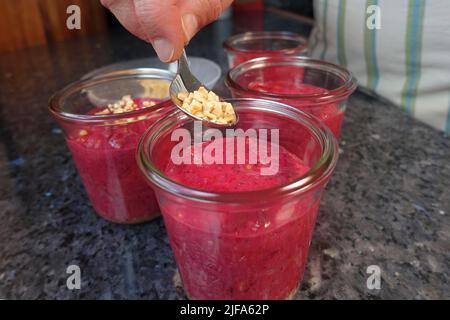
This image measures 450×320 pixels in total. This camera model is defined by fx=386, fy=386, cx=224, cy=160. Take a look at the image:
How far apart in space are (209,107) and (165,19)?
0.41ft

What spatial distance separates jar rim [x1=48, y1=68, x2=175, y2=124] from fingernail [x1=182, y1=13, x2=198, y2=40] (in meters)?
0.11

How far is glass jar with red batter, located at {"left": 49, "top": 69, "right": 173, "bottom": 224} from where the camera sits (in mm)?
541

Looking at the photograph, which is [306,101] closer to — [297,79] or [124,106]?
[297,79]

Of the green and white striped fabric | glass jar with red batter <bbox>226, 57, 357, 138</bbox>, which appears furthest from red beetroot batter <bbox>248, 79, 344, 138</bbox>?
the green and white striped fabric

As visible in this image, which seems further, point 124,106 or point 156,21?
point 124,106

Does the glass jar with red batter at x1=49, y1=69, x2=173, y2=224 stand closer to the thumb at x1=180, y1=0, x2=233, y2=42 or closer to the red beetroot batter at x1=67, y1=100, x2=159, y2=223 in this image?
the red beetroot batter at x1=67, y1=100, x2=159, y2=223

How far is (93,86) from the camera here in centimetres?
67

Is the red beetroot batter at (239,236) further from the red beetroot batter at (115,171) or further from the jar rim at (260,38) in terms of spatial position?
the jar rim at (260,38)

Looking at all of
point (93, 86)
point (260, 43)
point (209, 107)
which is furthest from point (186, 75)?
point (260, 43)

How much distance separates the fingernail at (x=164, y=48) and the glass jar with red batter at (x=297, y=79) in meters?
0.16

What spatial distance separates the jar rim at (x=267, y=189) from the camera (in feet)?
1.20

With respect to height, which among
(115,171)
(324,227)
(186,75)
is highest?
(186,75)

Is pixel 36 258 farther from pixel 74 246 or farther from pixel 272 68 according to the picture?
pixel 272 68

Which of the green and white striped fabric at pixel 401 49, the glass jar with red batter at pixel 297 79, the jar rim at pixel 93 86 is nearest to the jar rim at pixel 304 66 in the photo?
the glass jar with red batter at pixel 297 79
